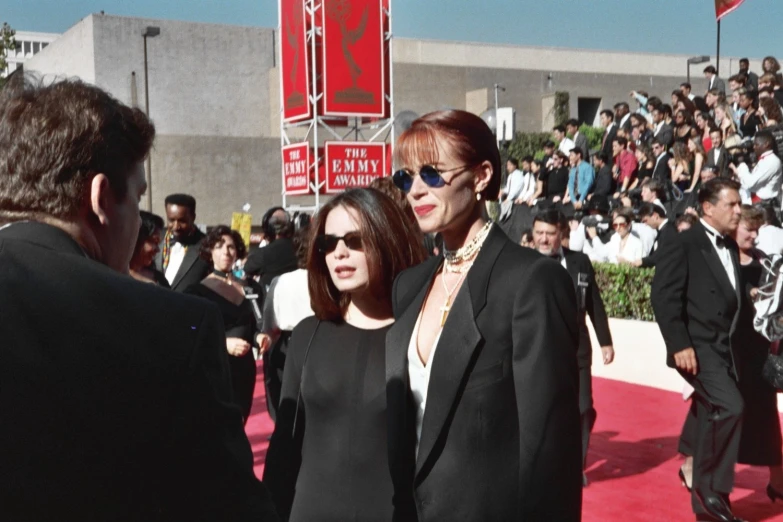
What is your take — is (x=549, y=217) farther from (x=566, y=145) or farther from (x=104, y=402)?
(x=566, y=145)

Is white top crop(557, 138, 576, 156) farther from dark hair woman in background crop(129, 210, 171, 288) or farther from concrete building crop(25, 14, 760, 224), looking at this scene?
dark hair woman in background crop(129, 210, 171, 288)

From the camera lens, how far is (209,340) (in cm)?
147

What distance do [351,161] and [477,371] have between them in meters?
19.4

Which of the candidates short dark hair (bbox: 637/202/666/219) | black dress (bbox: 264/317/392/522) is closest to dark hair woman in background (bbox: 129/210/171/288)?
black dress (bbox: 264/317/392/522)

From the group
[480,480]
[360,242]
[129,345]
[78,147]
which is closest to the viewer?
[129,345]

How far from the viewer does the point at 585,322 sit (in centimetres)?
744

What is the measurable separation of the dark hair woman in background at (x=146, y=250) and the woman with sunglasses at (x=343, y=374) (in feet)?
6.65

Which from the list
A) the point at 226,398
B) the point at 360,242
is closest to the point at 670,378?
the point at 360,242

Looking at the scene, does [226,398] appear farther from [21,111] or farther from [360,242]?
[360,242]

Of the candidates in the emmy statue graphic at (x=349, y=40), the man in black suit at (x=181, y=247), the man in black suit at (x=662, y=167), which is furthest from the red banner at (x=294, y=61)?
the man in black suit at (x=181, y=247)

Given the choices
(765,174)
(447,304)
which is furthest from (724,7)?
(447,304)

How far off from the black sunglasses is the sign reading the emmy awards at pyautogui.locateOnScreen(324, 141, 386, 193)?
715 inches

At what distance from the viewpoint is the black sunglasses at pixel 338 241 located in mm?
3791

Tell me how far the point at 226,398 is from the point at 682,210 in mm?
15634
